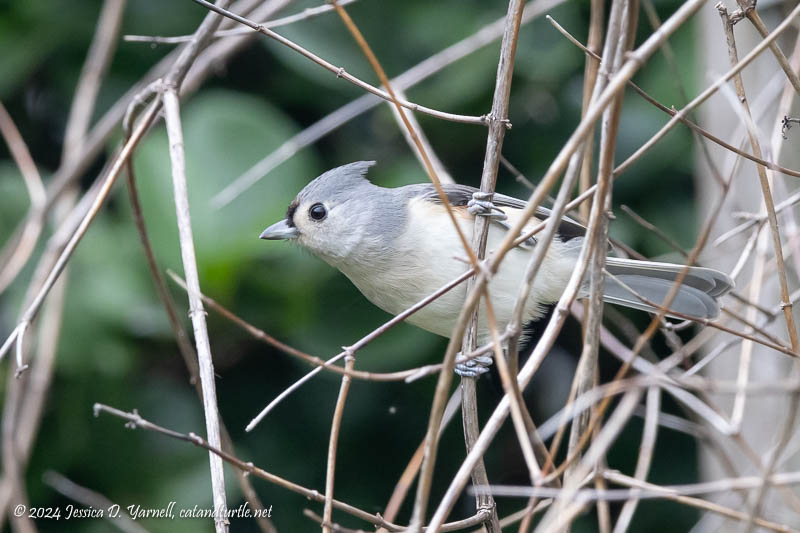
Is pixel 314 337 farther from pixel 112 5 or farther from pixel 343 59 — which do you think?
pixel 112 5

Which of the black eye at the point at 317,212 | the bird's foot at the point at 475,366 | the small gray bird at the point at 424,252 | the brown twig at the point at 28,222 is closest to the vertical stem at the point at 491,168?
the bird's foot at the point at 475,366

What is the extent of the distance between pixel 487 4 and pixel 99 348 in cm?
214

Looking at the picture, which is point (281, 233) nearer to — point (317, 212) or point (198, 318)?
point (317, 212)

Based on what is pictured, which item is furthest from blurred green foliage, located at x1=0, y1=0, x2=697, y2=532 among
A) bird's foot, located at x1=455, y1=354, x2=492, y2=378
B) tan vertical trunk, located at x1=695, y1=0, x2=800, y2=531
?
bird's foot, located at x1=455, y1=354, x2=492, y2=378

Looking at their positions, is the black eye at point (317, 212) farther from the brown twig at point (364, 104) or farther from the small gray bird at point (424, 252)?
the brown twig at point (364, 104)

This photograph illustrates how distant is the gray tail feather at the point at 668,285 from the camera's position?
2287 millimetres

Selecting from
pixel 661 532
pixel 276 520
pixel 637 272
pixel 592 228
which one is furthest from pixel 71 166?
pixel 661 532

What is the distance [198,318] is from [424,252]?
89 centimetres

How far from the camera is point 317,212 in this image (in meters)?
2.59

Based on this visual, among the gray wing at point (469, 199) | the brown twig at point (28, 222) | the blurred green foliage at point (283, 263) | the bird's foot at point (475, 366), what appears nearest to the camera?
the bird's foot at point (475, 366)

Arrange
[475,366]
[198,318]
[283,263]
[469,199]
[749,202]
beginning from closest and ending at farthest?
[198,318] < [475,366] < [469,199] < [749,202] < [283,263]

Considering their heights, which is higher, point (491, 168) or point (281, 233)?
point (491, 168)

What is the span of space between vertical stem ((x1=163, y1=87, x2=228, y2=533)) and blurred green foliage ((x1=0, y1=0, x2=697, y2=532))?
137 cm

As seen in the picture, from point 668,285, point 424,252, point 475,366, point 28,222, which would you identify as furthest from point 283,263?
point 668,285
